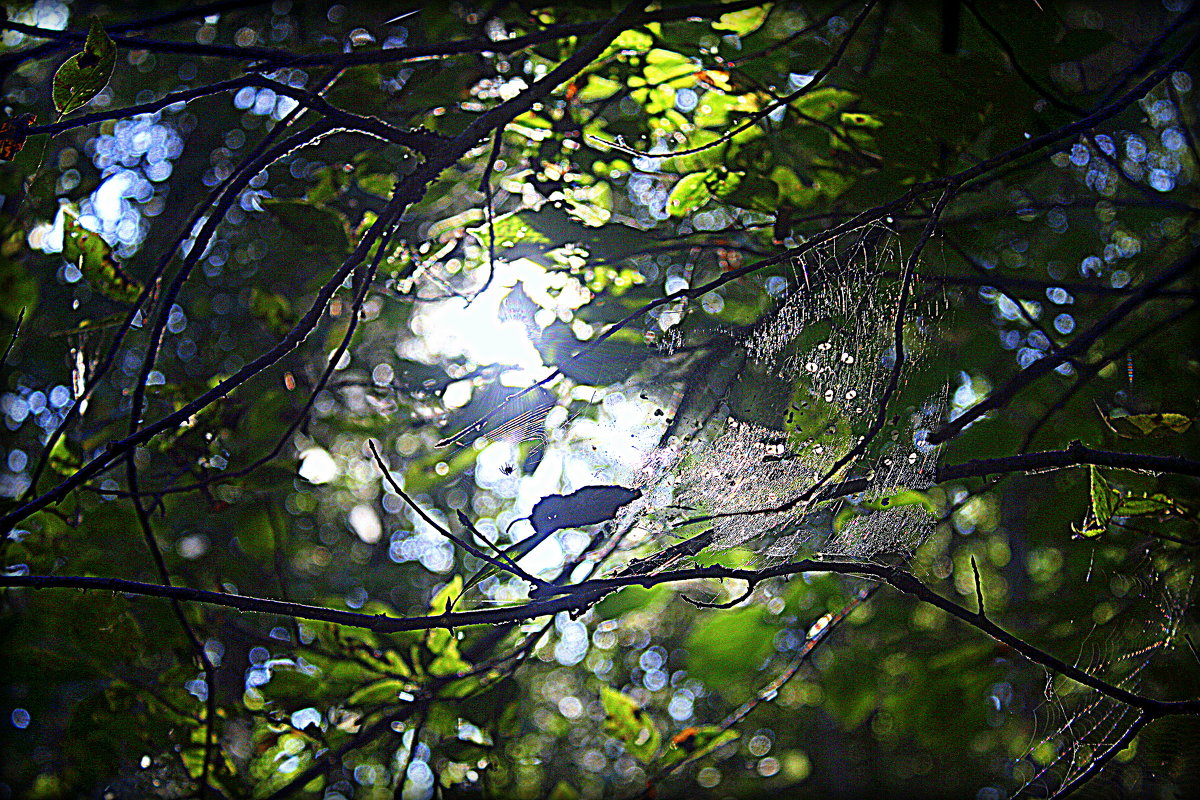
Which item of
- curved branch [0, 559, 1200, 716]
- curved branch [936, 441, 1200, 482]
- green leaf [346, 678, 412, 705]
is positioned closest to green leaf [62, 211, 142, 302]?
curved branch [0, 559, 1200, 716]

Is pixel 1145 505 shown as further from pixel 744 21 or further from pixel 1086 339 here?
pixel 744 21

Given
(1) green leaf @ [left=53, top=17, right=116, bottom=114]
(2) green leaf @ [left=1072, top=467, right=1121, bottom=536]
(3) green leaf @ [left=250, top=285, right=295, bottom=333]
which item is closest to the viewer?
(1) green leaf @ [left=53, top=17, right=116, bottom=114]

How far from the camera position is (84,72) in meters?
0.51

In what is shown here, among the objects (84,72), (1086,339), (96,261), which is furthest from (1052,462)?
(96,261)

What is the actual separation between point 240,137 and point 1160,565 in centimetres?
116

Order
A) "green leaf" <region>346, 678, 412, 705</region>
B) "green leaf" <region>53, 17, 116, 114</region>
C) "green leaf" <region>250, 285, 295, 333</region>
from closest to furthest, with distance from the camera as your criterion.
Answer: "green leaf" <region>53, 17, 116, 114</region>
"green leaf" <region>346, 678, 412, 705</region>
"green leaf" <region>250, 285, 295, 333</region>

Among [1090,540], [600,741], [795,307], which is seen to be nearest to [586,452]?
[795,307]

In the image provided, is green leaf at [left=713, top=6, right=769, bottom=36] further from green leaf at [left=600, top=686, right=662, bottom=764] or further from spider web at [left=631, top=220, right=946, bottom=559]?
green leaf at [left=600, top=686, right=662, bottom=764]

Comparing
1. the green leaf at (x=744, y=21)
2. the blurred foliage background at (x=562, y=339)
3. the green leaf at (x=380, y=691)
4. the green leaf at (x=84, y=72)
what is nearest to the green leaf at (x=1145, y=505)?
the blurred foliage background at (x=562, y=339)

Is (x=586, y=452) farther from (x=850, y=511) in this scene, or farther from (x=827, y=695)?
(x=827, y=695)

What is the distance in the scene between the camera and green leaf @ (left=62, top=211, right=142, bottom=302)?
709mm

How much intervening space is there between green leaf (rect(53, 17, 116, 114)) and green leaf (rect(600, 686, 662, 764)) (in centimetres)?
77

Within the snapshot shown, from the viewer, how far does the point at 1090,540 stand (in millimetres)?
691

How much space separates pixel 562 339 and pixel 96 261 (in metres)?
0.52
